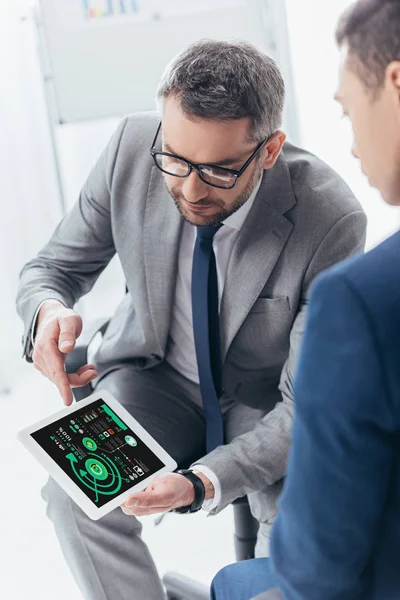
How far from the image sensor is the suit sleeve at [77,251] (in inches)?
63.5

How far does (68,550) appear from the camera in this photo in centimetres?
144

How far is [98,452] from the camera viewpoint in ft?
4.36

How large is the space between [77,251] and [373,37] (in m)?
1.05

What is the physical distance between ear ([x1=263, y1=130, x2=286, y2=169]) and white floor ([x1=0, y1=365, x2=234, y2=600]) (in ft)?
3.19

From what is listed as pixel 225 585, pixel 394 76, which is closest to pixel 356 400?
pixel 394 76

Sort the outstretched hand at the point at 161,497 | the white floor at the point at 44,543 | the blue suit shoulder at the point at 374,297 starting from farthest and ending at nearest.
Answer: the white floor at the point at 44,543
the outstretched hand at the point at 161,497
the blue suit shoulder at the point at 374,297

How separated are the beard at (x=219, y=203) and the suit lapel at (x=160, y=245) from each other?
0.11m

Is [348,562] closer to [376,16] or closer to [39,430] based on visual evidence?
[376,16]

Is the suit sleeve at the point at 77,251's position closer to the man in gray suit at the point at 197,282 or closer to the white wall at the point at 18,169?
the man in gray suit at the point at 197,282

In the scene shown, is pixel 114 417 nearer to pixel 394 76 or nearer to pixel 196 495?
pixel 196 495

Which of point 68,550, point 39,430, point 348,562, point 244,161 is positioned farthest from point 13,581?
→ point 348,562

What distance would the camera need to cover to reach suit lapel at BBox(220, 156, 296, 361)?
4.82 ft

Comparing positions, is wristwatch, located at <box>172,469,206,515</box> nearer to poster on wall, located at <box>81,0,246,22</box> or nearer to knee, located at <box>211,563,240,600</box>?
knee, located at <box>211,563,240,600</box>

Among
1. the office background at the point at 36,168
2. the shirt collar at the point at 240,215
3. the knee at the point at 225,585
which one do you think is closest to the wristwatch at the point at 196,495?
the knee at the point at 225,585
